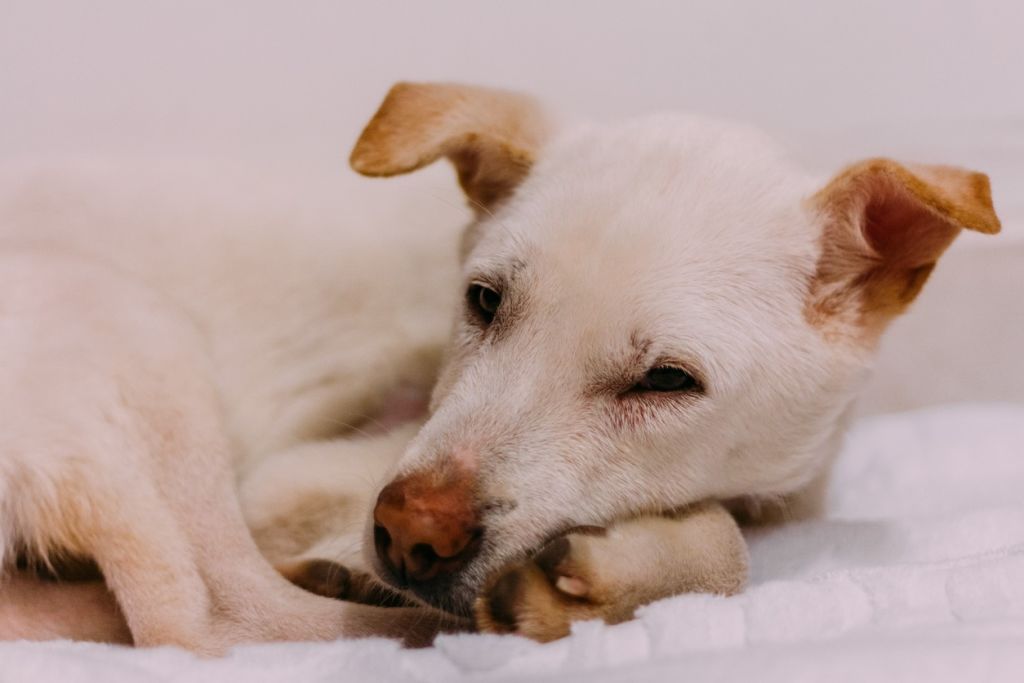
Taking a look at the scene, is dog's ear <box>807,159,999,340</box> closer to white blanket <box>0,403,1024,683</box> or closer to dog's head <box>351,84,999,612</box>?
dog's head <box>351,84,999,612</box>

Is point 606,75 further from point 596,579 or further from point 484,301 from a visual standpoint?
point 596,579

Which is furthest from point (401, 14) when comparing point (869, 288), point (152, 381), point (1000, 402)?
point (1000, 402)

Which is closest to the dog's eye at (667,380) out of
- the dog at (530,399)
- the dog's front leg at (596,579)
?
the dog at (530,399)

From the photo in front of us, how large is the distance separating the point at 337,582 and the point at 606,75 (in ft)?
6.65

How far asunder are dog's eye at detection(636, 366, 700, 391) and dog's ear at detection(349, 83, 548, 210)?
591 millimetres

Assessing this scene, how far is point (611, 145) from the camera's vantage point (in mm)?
2035

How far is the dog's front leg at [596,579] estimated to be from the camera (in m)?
1.58

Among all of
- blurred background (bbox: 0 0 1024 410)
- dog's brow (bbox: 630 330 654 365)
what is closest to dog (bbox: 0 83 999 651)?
dog's brow (bbox: 630 330 654 365)

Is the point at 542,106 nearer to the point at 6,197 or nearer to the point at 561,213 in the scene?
the point at 561,213

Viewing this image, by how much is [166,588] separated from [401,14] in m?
2.24

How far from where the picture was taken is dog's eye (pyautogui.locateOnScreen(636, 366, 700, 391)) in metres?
1.77

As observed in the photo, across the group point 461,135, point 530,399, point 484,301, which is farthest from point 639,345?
point 461,135

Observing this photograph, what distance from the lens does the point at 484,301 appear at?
1949 mm

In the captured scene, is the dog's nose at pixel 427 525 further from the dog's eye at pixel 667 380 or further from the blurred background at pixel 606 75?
the blurred background at pixel 606 75
